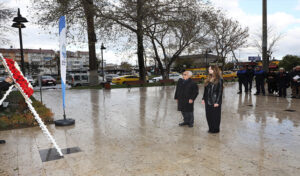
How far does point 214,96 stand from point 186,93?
2.72 feet

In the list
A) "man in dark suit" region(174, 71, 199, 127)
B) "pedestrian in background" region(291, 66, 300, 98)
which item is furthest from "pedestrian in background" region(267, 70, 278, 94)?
"man in dark suit" region(174, 71, 199, 127)

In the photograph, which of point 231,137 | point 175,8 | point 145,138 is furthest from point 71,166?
point 175,8

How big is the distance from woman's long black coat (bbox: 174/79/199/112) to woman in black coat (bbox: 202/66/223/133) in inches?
15.7

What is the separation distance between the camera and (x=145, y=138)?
5.23m

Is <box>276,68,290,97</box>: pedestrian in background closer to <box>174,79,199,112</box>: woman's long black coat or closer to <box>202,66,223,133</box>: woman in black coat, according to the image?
<box>174,79,199,112</box>: woman's long black coat

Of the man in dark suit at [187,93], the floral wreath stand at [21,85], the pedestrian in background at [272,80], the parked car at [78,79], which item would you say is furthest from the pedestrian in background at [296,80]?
the parked car at [78,79]

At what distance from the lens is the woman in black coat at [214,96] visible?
5.28 meters

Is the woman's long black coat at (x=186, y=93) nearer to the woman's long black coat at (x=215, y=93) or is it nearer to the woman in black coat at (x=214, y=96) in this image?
the woman in black coat at (x=214, y=96)

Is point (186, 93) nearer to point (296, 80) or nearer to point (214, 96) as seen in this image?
point (214, 96)

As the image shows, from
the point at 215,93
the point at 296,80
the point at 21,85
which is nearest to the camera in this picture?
the point at 21,85

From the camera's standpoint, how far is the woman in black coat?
17.3ft

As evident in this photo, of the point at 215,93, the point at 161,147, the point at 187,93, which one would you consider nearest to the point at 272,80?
the point at 187,93

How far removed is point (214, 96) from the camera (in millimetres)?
5289

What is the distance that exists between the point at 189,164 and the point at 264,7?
1130 centimetres
